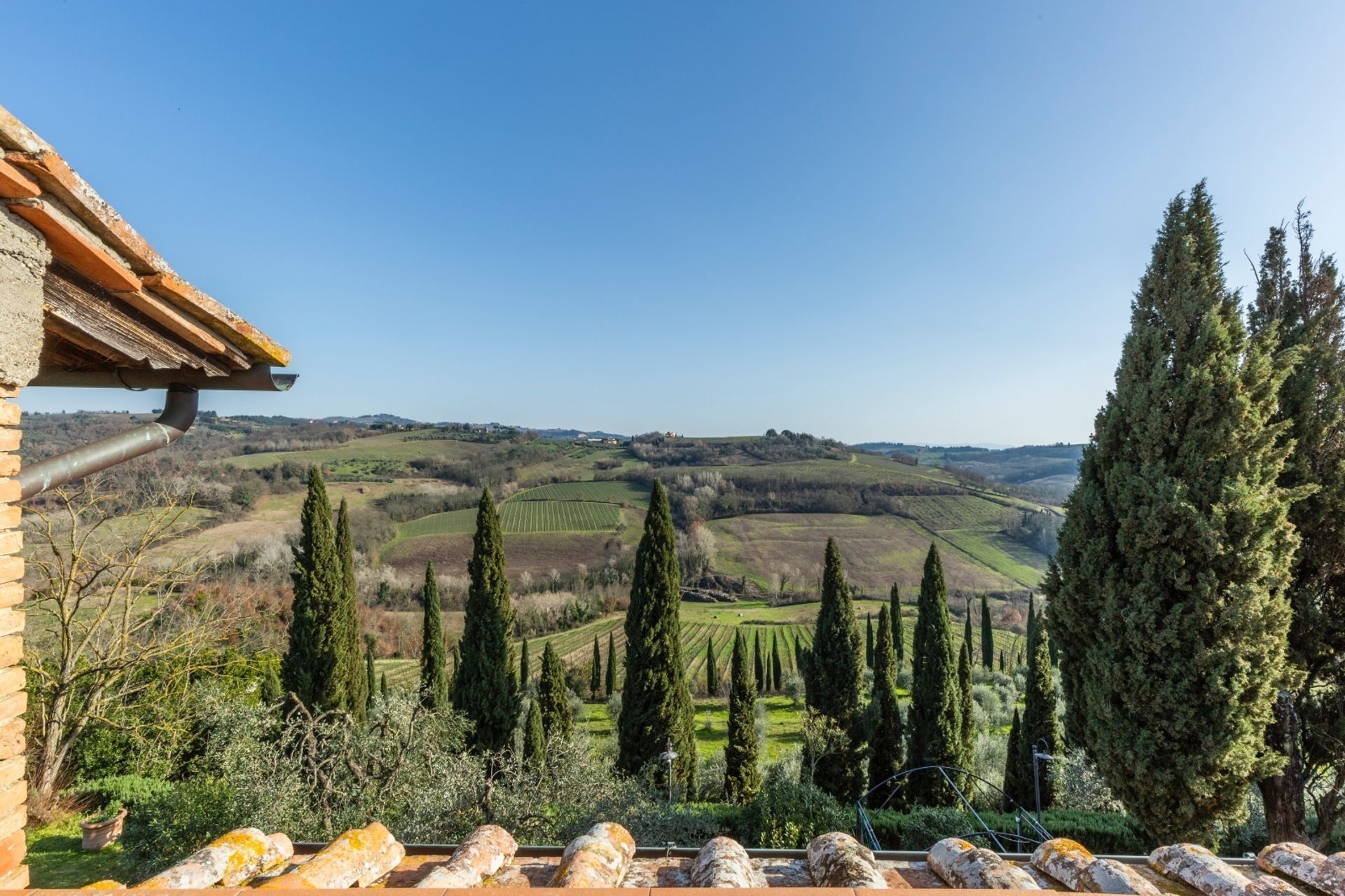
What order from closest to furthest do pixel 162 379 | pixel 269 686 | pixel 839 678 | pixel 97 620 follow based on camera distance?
pixel 162 379 → pixel 97 620 → pixel 269 686 → pixel 839 678

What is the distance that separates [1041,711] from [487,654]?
1659 cm

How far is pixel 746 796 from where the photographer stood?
17.3 meters

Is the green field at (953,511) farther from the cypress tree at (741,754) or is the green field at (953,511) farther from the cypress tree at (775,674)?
the cypress tree at (741,754)

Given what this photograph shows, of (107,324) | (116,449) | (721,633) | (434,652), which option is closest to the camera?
(107,324)

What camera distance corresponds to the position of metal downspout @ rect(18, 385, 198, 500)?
2059 millimetres

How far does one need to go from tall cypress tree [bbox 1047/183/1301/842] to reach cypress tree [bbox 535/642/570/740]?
52.4 ft

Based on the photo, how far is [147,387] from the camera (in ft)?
8.45

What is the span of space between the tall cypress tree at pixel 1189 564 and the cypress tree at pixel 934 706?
11718mm

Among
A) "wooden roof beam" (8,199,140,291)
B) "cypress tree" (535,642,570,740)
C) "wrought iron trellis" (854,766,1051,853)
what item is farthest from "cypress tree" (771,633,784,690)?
"wooden roof beam" (8,199,140,291)

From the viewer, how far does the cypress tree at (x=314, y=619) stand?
13.8m

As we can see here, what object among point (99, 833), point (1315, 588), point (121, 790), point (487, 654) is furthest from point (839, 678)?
point (121, 790)

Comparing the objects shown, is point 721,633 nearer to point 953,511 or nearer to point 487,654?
point 487,654

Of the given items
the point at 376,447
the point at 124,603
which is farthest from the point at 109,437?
the point at 376,447

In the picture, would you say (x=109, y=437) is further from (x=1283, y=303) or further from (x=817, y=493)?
(x=817, y=493)
